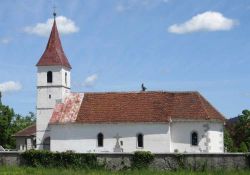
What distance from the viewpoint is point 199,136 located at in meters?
61.1

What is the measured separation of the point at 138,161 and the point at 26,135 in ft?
127

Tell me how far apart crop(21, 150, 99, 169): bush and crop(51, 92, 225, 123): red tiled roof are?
15049mm

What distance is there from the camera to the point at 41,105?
68.8 m

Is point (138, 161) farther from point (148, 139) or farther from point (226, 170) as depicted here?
point (148, 139)

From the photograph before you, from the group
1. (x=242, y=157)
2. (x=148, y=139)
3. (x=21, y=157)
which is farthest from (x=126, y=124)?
(x=242, y=157)

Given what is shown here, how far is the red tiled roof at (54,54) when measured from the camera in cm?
6925

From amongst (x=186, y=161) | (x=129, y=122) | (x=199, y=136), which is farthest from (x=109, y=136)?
(x=186, y=161)

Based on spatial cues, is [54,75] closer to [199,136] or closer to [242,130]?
[199,136]

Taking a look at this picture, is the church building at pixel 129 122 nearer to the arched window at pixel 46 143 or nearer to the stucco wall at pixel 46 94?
the arched window at pixel 46 143

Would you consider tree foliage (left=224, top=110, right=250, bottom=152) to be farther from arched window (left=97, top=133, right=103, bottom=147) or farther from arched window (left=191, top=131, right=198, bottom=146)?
arched window (left=97, top=133, right=103, bottom=147)

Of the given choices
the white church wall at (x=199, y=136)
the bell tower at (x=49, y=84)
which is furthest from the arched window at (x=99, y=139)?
the white church wall at (x=199, y=136)

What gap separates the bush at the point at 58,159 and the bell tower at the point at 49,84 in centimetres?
1809

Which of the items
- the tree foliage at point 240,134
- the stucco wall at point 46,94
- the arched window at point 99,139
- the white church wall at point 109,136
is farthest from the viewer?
the tree foliage at point 240,134

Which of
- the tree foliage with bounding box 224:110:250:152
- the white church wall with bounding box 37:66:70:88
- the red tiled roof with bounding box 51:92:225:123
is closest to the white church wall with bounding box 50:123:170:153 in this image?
the red tiled roof with bounding box 51:92:225:123
